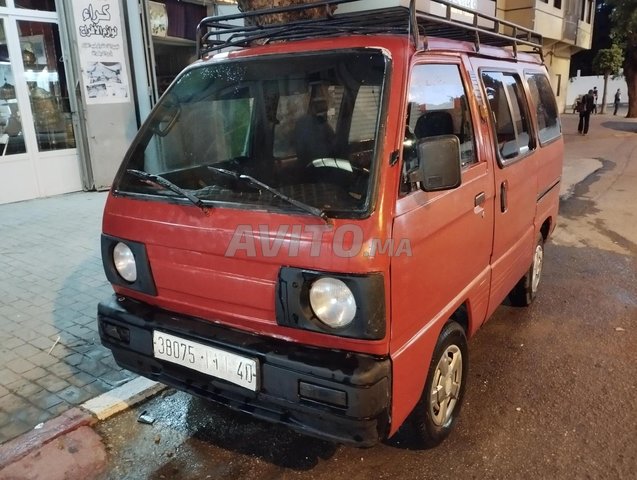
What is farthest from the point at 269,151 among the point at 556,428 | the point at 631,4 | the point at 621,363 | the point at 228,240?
the point at 631,4

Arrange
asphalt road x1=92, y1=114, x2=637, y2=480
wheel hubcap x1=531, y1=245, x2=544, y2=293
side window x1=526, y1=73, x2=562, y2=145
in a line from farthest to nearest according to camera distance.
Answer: wheel hubcap x1=531, y1=245, x2=544, y2=293, side window x1=526, y1=73, x2=562, y2=145, asphalt road x1=92, y1=114, x2=637, y2=480

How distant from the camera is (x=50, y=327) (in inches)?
167

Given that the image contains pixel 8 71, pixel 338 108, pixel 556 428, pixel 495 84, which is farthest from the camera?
pixel 8 71

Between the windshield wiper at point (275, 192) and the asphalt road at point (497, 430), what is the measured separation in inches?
54.7

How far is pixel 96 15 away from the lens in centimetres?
841

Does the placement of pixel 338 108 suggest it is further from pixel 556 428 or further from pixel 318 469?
pixel 556 428

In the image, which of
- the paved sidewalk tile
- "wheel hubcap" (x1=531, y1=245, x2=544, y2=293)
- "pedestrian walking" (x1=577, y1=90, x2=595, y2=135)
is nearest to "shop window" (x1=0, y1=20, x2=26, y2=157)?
the paved sidewalk tile

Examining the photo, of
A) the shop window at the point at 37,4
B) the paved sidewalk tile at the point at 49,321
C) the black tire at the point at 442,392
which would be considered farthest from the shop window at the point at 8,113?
the black tire at the point at 442,392

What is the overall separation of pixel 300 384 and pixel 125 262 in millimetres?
1211

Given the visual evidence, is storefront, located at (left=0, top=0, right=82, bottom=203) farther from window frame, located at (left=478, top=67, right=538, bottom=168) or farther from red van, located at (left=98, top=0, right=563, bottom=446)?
window frame, located at (left=478, top=67, right=538, bottom=168)

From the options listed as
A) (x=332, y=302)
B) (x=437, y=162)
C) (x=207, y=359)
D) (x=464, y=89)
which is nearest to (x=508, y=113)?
(x=464, y=89)

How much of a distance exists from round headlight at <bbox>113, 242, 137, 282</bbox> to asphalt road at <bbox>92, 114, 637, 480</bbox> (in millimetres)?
966

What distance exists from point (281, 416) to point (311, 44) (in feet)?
5.88

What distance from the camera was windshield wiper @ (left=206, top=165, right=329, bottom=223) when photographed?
2242 millimetres
